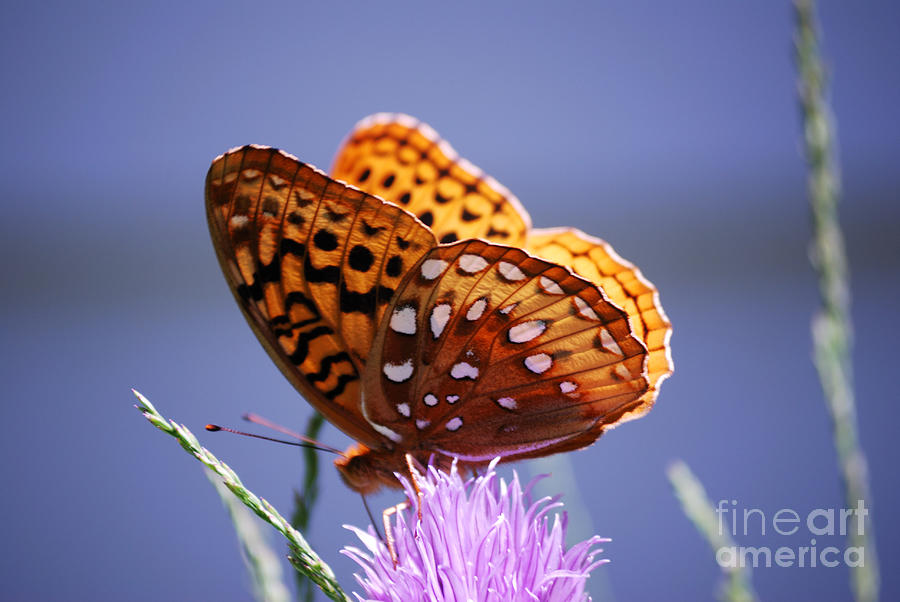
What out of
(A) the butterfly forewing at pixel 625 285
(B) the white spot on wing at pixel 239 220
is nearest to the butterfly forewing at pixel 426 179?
(A) the butterfly forewing at pixel 625 285

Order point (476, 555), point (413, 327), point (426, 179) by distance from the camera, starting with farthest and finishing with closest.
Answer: point (426, 179), point (413, 327), point (476, 555)

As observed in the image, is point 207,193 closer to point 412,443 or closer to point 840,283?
point 412,443

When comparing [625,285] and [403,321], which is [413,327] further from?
[625,285]

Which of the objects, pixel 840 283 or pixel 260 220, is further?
pixel 260 220

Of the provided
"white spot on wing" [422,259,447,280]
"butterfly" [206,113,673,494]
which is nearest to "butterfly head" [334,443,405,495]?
"butterfly" [206,113,673,494]

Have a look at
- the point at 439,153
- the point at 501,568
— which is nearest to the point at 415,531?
the point at 501,568

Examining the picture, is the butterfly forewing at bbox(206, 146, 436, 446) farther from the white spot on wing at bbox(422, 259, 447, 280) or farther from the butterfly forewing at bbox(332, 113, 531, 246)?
the butterfly forewing at bbox(332, 113, 531, 246)

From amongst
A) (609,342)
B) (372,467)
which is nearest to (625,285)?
(609,342)
